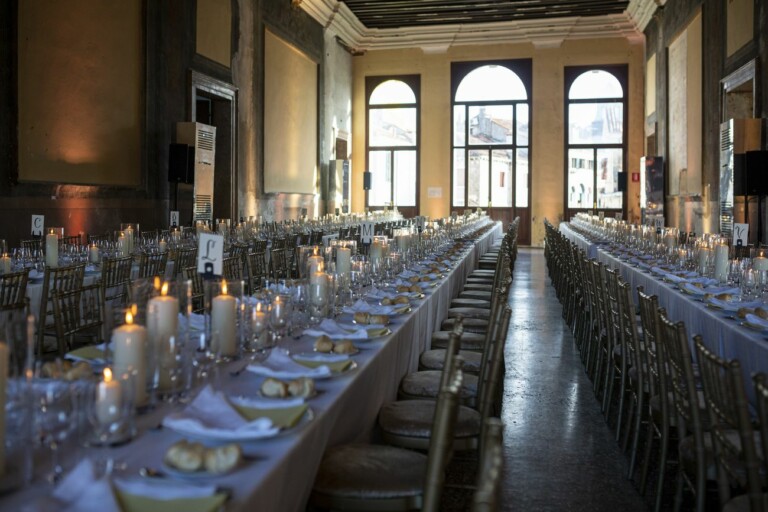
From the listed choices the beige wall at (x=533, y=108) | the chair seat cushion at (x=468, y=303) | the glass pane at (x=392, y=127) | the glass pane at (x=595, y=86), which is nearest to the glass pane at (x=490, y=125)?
the beige wall at (x=533, y=108)

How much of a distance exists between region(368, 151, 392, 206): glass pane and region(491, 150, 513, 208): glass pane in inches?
129

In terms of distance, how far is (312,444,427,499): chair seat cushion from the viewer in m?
2.46

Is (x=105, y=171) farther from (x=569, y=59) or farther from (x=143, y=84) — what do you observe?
(x=569, y=59)

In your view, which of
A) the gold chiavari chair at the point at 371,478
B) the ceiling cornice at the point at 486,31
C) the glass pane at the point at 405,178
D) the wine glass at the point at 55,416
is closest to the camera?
the wine glass at the point at 55,416

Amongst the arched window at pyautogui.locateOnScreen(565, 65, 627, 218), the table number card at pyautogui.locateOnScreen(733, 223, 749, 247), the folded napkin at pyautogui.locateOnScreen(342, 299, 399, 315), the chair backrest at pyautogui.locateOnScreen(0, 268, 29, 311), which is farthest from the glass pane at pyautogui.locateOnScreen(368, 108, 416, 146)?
the folded napkin at pyautogui.locateOnScreen(342, 299, 399, 315)

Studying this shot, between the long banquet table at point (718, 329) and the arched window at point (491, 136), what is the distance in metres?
17.2

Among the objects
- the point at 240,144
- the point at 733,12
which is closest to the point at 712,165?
the point at 733,12

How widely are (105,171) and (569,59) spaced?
15911 millimetres

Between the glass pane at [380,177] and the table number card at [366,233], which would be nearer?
the table number card at [366,233]

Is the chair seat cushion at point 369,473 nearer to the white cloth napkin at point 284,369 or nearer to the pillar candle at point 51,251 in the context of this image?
the white cloth napkin at point 284,369

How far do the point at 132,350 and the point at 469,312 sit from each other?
444 centimetres

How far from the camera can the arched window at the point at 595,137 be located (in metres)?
23.0

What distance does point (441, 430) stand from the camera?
1.94 meters

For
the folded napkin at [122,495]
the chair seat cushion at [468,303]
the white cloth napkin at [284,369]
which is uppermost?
the white cloth napkin at [284,369]
